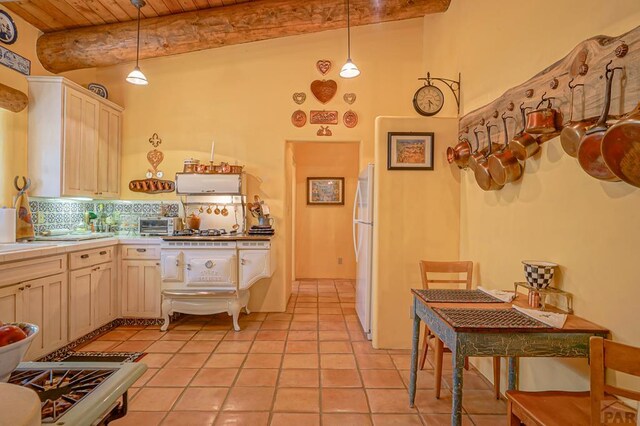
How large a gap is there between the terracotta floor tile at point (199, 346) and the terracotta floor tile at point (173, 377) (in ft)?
1.19

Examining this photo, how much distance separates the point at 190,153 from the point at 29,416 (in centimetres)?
421

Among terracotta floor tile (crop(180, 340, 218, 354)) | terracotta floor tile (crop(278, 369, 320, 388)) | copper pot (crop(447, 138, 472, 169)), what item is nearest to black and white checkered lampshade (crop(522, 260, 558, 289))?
copper pot (crop(447, 138, 472, 169))

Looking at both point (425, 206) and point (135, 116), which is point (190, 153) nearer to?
point (135, 116)

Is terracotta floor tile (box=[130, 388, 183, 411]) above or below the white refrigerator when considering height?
below

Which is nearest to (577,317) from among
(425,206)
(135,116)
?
(425,206)

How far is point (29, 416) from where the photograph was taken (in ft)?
1.73

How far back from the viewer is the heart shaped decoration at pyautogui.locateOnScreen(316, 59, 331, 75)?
4387 millimetres

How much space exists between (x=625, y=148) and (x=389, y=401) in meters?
1.99

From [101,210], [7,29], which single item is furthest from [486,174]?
[7,29]

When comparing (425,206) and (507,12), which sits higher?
(507,12)

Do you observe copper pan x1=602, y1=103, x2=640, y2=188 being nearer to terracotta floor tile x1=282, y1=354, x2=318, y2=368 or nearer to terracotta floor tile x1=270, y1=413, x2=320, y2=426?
terracotta floor tile x1=270, y1=413, x2=320, y2=426

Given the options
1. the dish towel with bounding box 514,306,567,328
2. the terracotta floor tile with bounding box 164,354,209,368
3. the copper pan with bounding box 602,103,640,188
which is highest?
the copper pan with bounding box 602,103,640,188

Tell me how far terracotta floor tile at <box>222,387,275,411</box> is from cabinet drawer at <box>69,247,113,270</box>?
188 centimetres

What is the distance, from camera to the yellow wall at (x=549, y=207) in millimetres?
1577
